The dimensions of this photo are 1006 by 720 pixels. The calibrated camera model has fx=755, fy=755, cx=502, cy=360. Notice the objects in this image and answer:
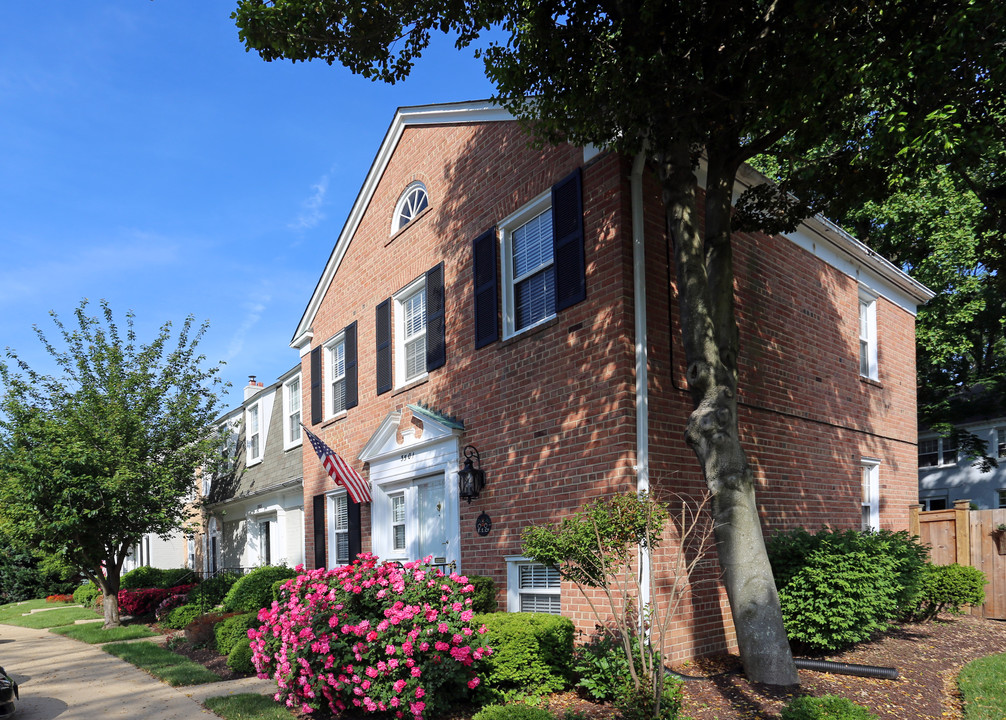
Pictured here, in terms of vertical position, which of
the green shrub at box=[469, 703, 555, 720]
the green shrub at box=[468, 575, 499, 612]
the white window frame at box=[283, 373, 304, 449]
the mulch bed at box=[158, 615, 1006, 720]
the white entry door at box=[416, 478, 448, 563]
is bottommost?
the mulch bed at box=[158, 615, 1006, 720]

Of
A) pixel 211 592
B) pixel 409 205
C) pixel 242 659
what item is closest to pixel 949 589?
pixel 242 659

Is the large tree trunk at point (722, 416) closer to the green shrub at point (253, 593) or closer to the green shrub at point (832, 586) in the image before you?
the green shrub at point (832, 586)

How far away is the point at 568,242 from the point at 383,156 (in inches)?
252

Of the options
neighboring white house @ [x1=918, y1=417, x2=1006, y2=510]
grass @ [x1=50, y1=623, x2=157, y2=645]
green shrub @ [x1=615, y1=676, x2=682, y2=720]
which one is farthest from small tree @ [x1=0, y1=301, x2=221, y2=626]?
neighboring white house @ [x1=918, y1=417, x2=1006, y2=510]

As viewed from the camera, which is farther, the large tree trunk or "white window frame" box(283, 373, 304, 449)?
"white window frame" box(283, 373, 304, 449)

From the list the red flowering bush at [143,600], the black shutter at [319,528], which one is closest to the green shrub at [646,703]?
the black shutter at [319,528]

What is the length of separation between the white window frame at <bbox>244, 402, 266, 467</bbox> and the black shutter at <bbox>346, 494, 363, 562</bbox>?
8.08 meters

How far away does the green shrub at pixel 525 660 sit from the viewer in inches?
306

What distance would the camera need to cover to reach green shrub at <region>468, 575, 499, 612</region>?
958 centimetres

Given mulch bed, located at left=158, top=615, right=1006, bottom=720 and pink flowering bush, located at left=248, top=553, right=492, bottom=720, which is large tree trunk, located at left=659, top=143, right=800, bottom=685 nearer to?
mulch bed, located at left=158, top=615, right=1006, bottom=720

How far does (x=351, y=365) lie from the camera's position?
48.8 feet

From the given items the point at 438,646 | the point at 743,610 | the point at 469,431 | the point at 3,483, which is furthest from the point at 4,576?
the point at 743,610

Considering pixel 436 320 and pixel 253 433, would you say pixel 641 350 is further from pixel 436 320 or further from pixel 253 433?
pixel 253 433

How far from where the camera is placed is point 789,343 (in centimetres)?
1138
